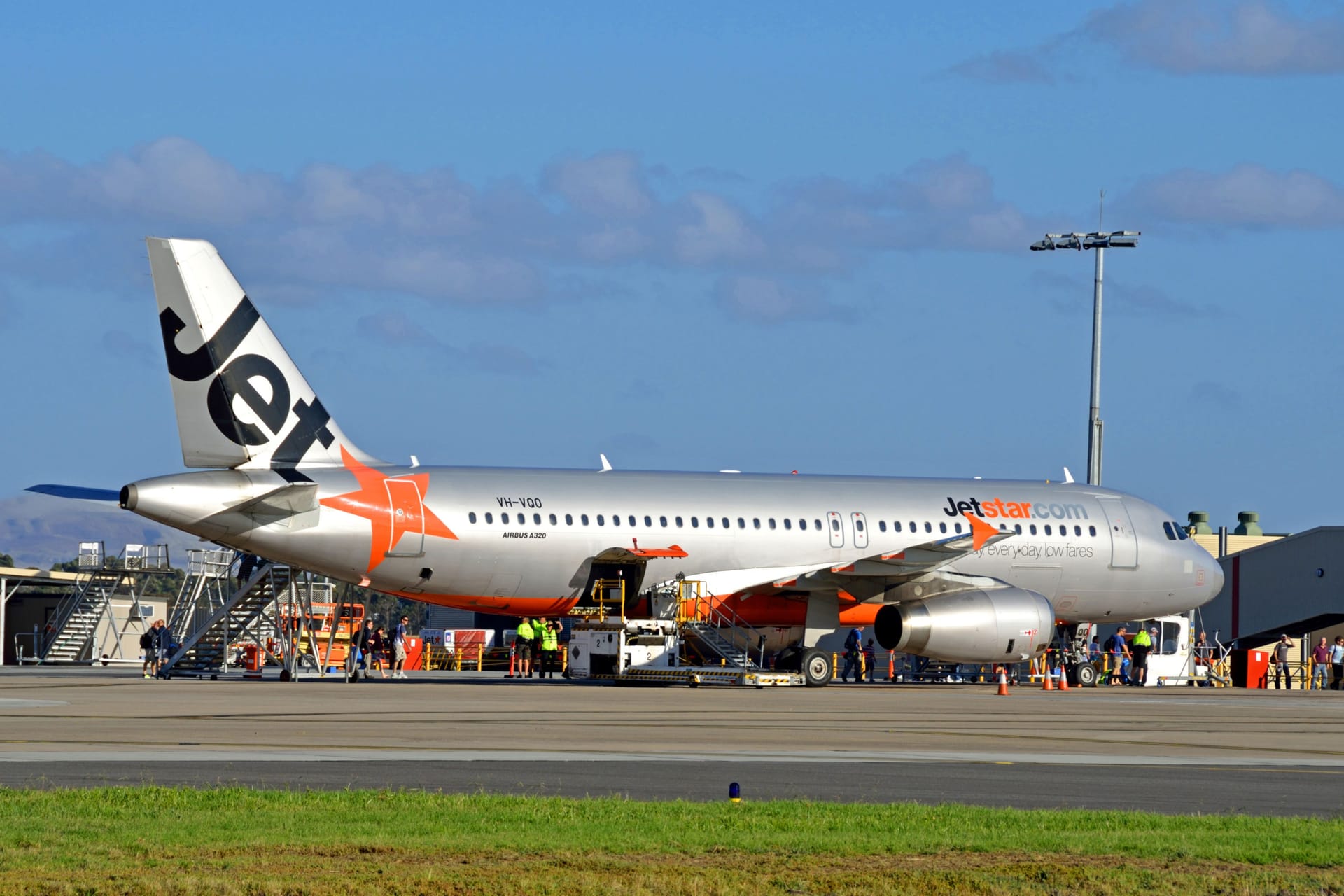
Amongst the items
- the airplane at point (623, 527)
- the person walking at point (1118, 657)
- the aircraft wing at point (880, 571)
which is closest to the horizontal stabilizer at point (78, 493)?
the airplane at point (623, 527)

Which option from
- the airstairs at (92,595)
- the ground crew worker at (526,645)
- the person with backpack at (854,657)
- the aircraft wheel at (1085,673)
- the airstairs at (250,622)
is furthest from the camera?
the airstairs at (92,595)

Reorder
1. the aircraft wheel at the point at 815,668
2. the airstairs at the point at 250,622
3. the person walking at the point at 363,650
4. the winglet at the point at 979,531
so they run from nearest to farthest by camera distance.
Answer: the aircraft wheel at the point at 815,668
the person walking at the point at 363,650
the airstairs at the point at 250,622
the winglet at the point at 979,531

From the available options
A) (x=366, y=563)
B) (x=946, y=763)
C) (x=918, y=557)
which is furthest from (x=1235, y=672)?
(x=946, y=763)

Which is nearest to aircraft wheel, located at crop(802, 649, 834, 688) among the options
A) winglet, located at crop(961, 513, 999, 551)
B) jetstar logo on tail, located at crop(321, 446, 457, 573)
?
winglet, located at crop(961, 513, 999, 551)

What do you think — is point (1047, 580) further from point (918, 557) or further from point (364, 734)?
point (364, 734)

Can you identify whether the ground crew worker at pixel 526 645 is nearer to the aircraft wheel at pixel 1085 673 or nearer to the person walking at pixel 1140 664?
the aircraft wheel at pixel 1085 673

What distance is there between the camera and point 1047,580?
4022 centimetres

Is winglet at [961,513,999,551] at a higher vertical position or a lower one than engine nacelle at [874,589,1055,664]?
higher

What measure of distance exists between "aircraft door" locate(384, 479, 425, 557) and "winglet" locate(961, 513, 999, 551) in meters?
11.3

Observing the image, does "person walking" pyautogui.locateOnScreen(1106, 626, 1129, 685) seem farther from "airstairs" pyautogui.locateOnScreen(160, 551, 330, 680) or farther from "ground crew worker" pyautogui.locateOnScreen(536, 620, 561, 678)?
"airstairs" pyautogui.locateOnScreen(160, 551, 330, 680)

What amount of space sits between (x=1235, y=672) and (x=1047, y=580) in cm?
932

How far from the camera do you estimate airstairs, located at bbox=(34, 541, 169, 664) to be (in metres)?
55.7

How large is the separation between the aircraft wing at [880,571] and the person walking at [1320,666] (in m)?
12.7

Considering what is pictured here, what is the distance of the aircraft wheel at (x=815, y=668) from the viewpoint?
36375 millimetres
